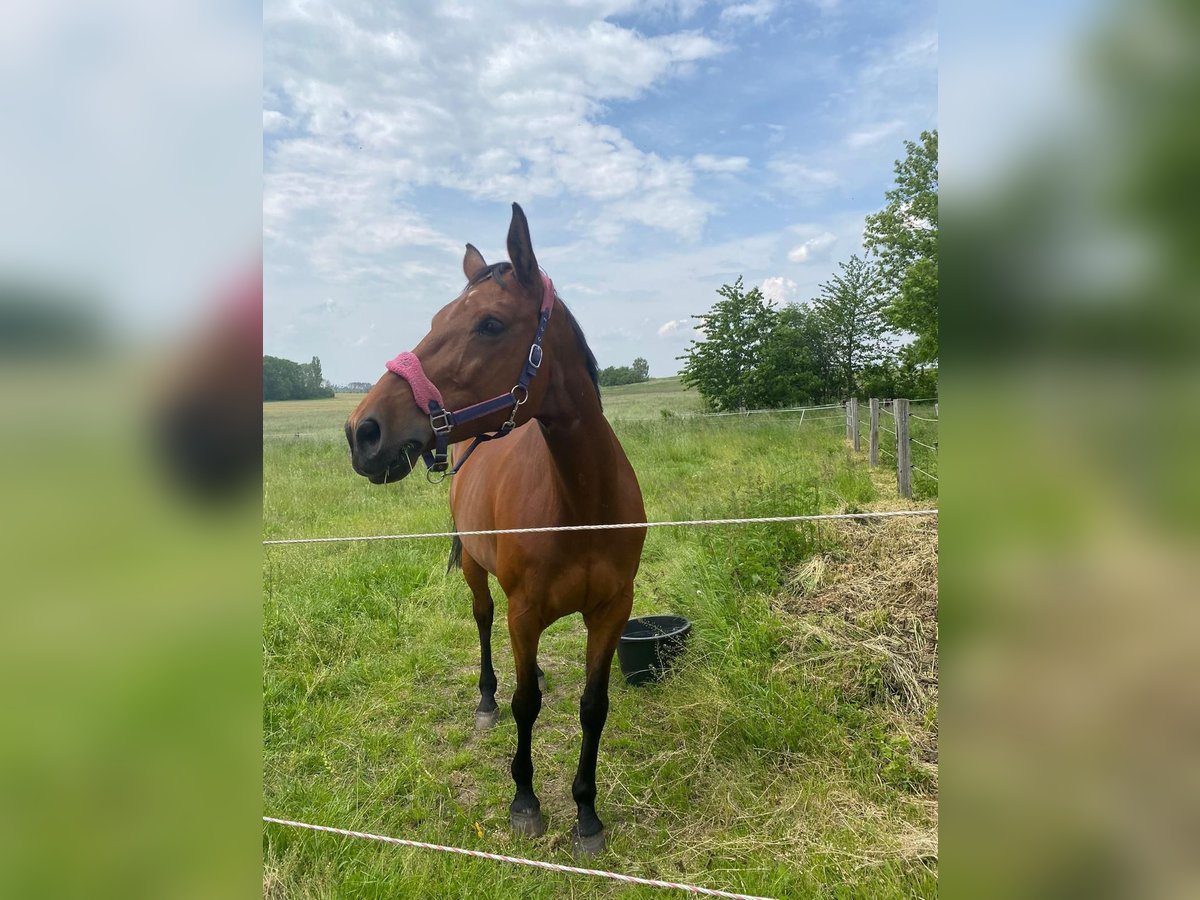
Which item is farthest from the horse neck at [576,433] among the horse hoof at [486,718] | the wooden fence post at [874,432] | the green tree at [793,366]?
the green tree at [793,366]

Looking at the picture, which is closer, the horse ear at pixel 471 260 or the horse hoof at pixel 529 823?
the horse hoof at pixel 529 823

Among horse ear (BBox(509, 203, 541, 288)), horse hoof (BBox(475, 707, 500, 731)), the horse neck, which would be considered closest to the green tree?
horse hoof (BBox(475, 707, 500, 731))

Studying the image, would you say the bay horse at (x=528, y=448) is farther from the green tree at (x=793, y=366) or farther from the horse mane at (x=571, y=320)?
the green tree at (x=793, y=366)

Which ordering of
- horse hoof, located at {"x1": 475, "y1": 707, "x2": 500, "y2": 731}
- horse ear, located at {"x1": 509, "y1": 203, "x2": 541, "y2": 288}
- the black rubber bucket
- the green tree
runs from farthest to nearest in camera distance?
the green tree
the black rubber bucket
horse hoof, located at {"x1": 475, "y1": 707, "x2": 500, "y2": 731}
horse ear, located at {"x1": 509, "y1": 203, "x2": 541, "y2": 288}

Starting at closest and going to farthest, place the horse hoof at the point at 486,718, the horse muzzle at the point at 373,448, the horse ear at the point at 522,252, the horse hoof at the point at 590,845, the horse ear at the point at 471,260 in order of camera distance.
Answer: the horse muzzle at the point at 373,448 → the horse ear at the point at 522,252 → the horse hoof at the point at 590,845 → the horse ear at the point at 471,260 → the horse hoof at the point at 486,718

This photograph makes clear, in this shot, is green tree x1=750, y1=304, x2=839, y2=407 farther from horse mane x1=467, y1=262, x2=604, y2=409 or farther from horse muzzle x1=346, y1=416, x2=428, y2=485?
horse muzzle x1=346, y1=416, x2=428, y2=485

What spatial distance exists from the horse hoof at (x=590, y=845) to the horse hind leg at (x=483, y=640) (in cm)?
122

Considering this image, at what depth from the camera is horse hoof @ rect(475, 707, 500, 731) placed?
12.5 ft

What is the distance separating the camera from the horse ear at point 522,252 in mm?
2277

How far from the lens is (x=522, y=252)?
236cm

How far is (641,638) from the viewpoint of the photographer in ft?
13.4
